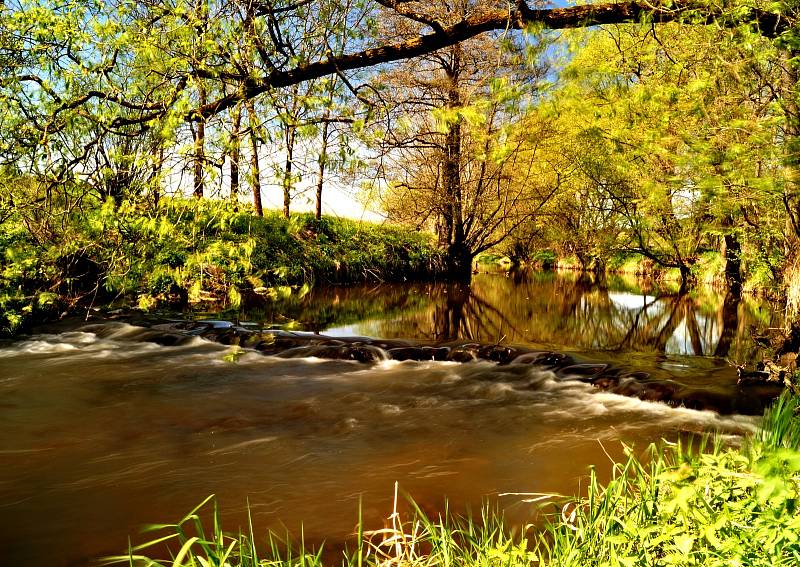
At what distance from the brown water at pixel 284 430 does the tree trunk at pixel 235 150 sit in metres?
2.48

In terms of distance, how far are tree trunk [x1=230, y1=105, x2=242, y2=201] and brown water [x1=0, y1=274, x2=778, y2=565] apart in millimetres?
2482

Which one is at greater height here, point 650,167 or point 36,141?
point 650,167

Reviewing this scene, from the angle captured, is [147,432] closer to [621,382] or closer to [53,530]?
[53,530]

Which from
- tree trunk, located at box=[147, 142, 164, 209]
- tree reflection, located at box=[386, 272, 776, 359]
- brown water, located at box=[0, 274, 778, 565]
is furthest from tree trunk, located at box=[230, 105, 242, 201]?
tree reflection, located at box=[386, 272, 776, 359]

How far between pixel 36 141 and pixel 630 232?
18421mm

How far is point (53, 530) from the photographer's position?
3.54 metres

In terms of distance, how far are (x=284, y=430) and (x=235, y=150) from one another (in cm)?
294

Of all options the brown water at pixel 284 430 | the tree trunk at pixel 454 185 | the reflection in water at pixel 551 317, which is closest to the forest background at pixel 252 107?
the brown water at pixel 284 430

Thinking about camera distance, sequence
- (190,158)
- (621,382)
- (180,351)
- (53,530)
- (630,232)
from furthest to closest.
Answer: (630,232), (180,351), (621,382), (190,158), (53,530)

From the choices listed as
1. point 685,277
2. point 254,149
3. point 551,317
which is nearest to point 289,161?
point 254,149

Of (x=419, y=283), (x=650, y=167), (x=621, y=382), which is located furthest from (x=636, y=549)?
(x=419, y=283)

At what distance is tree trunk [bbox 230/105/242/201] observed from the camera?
4.38m

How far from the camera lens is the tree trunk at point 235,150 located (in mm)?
4375

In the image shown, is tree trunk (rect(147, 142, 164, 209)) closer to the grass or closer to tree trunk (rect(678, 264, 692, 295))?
the grass
